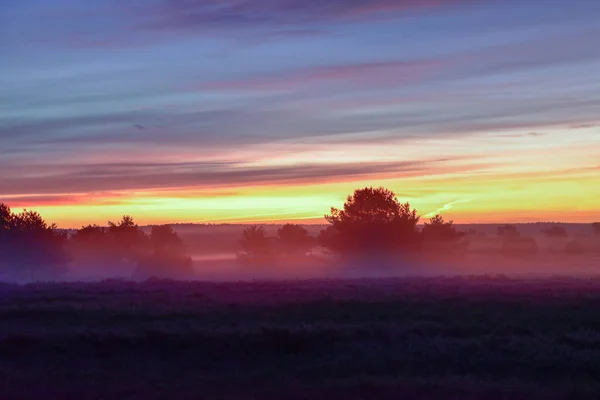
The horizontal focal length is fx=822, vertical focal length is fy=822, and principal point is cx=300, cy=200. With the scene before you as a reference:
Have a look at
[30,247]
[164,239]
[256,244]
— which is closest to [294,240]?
[256,244]

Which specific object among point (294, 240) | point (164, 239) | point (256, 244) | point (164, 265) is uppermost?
point (164, 239)

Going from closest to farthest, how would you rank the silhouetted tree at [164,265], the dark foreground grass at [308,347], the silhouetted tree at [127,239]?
the dark foreground grass at [308,347] < the silhouetted tree at [164,265] < the silhouetted tree at [127,239]

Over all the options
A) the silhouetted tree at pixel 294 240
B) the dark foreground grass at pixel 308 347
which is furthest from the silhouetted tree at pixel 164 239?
the dark foreground grass at pixel 308 347

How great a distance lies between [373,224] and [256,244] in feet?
89.8

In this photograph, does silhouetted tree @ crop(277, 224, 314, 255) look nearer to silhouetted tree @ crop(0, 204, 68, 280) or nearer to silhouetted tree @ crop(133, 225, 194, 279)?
silhouetted tree @ crop(133, 225, 194, 279)

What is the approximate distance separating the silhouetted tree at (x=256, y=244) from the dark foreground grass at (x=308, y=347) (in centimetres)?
7450

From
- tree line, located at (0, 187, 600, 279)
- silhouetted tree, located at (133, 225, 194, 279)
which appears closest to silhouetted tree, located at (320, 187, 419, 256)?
tree line, located at (0, 187, 600, 279)

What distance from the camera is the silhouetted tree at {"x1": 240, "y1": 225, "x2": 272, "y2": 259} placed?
106 meters

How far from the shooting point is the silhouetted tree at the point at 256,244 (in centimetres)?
10606

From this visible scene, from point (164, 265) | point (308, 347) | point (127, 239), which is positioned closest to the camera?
point (308, 347)

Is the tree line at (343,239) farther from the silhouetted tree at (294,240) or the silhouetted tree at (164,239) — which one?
the silhouetted tree at (294,240)

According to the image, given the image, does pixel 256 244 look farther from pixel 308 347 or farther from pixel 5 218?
pixel 308 347

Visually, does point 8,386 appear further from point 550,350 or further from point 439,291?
point 439,291

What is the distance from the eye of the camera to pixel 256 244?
10750 cm
